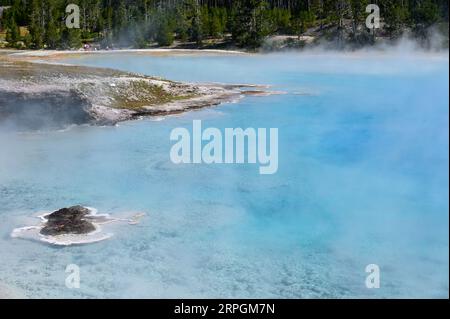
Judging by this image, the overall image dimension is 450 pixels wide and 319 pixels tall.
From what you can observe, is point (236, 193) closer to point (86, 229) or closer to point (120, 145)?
point (86, 229)

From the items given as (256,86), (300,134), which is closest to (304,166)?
(300,134)

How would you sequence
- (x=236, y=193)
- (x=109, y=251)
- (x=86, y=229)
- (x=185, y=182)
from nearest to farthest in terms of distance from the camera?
(x=109, y=251) < (x=86, y=229) < (x=236, y=193) < (x=185, y=182)

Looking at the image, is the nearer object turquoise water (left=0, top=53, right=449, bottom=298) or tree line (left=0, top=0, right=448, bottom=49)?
turquoise water (left=0, top=53, right=449, bottom=298)

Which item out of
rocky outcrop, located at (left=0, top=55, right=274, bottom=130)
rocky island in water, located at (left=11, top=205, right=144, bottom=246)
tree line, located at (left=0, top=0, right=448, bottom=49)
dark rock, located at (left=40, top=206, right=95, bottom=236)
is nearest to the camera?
rocky island in water, located at (left=11, top=205, right=144, bottom=246)

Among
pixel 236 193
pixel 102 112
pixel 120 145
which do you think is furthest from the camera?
pixel 102 112

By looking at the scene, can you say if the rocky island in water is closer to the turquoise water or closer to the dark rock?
the dark rock

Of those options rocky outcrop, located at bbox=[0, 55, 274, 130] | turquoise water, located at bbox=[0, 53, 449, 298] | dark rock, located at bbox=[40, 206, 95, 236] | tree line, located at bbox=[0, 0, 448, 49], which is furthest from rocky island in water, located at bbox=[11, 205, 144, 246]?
tree line, located at bbox=[0, 0, 448, 49]
